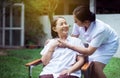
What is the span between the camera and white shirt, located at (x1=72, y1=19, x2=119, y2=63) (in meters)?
3.81

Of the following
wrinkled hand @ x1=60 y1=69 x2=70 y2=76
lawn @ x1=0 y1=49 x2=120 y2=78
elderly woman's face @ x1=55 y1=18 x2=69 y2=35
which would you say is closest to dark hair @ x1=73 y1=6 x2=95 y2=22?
elderly woman's face @ x1=55 y1=18 x2=69 y2=35

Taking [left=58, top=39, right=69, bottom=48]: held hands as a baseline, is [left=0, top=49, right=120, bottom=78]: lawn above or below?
below

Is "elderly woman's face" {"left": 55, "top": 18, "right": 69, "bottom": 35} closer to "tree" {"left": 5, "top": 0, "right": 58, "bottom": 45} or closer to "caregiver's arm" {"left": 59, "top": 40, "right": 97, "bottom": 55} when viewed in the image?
"caregiver's arm" {"left": 59, "top": 40, "right": 97, "bottom": 55}

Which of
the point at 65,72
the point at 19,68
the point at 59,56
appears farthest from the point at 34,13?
the point at 65,72

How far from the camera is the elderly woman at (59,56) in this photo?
3.95 m

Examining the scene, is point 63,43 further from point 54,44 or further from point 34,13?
point 34,13

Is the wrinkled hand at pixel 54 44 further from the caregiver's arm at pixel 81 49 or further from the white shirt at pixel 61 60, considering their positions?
the caregiver's arm at pixel 81 49

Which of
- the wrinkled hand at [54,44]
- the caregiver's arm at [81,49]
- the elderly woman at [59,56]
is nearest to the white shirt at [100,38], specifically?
the caregiver's arm at [81,49]

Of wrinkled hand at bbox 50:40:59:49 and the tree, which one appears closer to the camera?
wrinkled hand at bbox 50:40:59:49

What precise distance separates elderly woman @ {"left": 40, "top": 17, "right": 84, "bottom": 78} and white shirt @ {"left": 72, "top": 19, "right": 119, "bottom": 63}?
155mm

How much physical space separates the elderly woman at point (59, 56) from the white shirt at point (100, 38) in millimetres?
155

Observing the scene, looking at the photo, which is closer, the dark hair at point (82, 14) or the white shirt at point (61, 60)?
the dark hair at point (82, 14)

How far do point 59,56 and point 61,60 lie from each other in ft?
0.18

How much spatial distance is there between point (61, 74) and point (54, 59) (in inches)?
9.0
